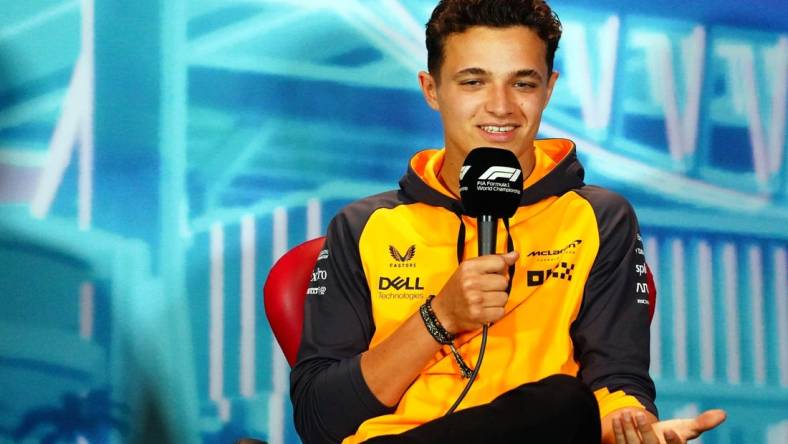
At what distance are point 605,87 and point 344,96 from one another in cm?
66

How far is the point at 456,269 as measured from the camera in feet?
5.75

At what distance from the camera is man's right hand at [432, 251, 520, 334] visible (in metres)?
1.60

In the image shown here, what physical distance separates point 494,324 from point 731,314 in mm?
1281

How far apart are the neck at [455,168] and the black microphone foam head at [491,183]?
0.34 meters

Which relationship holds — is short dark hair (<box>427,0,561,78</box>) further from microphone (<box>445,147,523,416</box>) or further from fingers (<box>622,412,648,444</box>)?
fingers (<box>622,412,648,444</box>)

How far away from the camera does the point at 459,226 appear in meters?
1.99

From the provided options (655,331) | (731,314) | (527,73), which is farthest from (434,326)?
(731,314)

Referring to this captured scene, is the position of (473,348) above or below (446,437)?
above

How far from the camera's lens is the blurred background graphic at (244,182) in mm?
2789

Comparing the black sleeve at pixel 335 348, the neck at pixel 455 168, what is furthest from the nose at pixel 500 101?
the black sleeve at pixel 335 348

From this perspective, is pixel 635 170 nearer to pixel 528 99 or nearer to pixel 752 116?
pixel 752 116

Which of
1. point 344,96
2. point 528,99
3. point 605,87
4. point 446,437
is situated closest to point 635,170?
point 605,87

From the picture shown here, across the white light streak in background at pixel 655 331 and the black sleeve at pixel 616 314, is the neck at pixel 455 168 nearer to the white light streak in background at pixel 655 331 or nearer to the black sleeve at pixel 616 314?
the black sleeve at pixel 616 314

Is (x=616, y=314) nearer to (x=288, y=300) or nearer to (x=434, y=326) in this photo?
(x=434, y=326)
